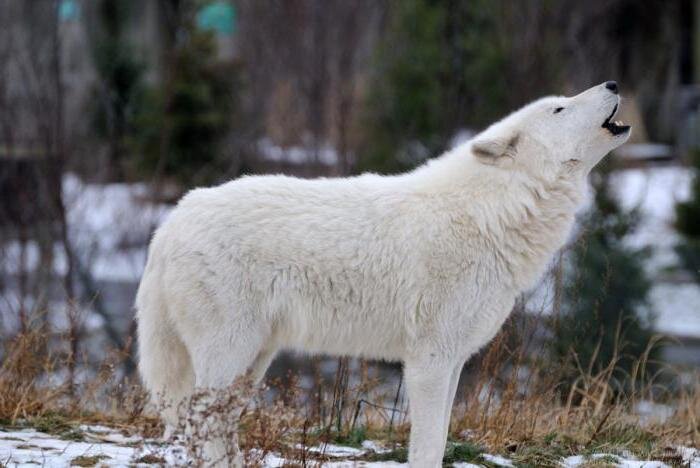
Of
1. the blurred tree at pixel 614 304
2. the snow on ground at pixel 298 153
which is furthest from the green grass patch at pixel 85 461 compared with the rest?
the snow on ground at pixel 298 153

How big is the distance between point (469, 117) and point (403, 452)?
10175mm

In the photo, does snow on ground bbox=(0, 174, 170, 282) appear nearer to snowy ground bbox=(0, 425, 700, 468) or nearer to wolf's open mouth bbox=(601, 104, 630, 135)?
snowy ground bbox=(0, 425, 700, 468)

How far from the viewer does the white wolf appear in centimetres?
432

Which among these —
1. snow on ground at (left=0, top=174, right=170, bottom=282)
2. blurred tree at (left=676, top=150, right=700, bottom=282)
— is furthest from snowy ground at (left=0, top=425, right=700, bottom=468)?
blurred tree at (left=676, top=150, right=700, bottom=282)

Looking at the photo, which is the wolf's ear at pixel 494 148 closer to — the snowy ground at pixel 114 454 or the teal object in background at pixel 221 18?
the snowy ground at pixel 114 454

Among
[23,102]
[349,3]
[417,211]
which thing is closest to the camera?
[417,211]

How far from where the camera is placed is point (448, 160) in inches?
192

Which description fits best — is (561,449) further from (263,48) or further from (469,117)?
(263,48)

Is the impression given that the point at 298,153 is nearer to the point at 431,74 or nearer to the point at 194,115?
the point at 431,74

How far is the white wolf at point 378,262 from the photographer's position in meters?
4.32

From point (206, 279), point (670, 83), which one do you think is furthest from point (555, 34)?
point (670, 83)

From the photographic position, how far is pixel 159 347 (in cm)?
453

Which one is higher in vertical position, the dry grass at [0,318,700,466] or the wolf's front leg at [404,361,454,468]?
the wolf's front leg at [404,361,454,468]

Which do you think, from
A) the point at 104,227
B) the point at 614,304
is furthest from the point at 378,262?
the point at 104,227
